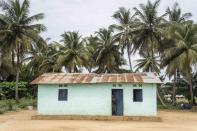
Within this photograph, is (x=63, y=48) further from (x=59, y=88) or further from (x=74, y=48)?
(x=59, y=88)

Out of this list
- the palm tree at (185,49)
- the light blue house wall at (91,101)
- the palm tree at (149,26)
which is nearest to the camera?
the light blue house wall at (91,101)

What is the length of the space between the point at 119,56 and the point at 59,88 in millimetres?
23461

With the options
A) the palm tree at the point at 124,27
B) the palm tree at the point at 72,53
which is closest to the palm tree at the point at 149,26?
the palm tree at the point at 124,27

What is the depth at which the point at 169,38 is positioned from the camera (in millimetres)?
37656

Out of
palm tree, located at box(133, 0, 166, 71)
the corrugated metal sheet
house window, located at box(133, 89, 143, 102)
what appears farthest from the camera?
palm tree, located at box(133, 0, 166, 71)

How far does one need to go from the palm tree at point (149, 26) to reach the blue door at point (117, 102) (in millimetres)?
16478

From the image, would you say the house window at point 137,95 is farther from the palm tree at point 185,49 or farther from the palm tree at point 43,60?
the palm tree at point 43,60

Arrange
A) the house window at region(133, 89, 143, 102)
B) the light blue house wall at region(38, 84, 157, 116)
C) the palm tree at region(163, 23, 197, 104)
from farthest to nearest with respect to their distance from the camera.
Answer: the palm tree at region(163, 23, 197, 104), the house window at region(133, 89, 143, 102), the light blue house wall at region(38, 84, 157, 116)

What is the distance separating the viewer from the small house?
955 inches

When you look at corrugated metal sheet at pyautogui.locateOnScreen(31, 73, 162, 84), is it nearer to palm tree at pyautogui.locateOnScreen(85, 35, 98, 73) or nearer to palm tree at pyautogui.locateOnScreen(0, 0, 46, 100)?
palm tree at pyautogui.locateOnScreen(0, 0, 46, 100)

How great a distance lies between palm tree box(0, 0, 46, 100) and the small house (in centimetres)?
1306

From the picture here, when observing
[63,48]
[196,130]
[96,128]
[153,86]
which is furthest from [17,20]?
[196,130]

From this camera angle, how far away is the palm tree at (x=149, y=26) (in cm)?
4019

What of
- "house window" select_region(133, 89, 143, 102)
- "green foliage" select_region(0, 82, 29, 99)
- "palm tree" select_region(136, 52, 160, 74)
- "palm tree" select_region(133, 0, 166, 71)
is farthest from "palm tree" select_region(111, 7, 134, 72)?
"house window" select_region(133, 89, 143, 102)
